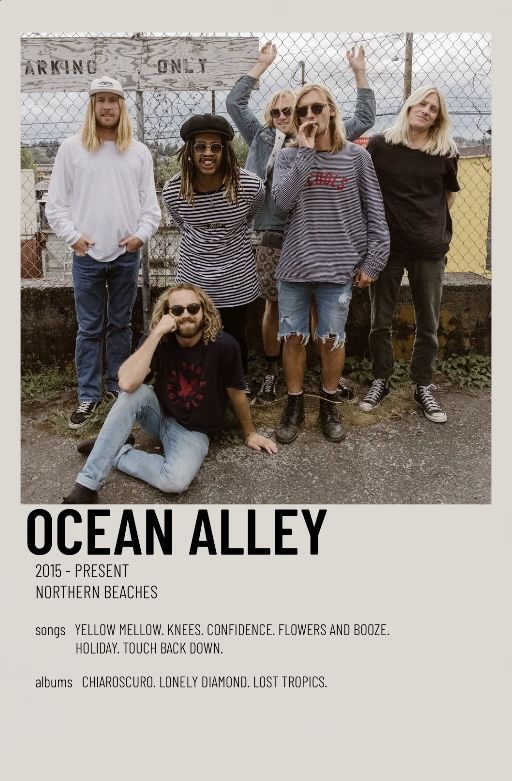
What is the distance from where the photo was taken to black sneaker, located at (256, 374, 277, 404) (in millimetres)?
3695

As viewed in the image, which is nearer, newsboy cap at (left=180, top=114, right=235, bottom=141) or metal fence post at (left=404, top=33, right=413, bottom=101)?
newsboy cap at (left=180, top=114, right=235, bottom=141)

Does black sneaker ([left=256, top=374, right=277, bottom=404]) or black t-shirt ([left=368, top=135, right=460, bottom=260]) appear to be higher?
black t-shirt ([left=368, top=135, right=460, bottom=260])

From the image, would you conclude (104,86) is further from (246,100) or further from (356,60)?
(356,60)

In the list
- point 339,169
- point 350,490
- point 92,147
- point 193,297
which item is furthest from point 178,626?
point 92,147

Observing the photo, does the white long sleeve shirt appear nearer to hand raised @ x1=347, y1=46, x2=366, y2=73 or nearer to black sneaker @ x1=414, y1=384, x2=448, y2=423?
hand raised @ x1=347, y1=46, x2=366, y2=73

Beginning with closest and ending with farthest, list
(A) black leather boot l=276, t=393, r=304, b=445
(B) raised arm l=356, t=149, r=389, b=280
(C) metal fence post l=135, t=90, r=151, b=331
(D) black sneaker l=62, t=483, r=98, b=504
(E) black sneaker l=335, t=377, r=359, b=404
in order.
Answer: (D) black sneaker l=62, t=483, r=98, b=504, (B) raised arm l=356, t=149, r=389, b=280, (A) black leather boot l=276, t=393, r=304, b=445, (C) metal fence post l=135, t=90, r=151, b=331, (E) black sneaker l=335, t=377, r=359, b=404

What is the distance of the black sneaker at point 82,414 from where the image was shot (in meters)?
3.46

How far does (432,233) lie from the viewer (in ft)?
10.7

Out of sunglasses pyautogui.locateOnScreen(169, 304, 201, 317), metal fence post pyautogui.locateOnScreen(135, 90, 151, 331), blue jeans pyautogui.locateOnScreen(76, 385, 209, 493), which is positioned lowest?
blue jeans pyautogui.locateOnScreen(76, 385, 209, 493)

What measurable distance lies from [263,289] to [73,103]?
4.61 ft

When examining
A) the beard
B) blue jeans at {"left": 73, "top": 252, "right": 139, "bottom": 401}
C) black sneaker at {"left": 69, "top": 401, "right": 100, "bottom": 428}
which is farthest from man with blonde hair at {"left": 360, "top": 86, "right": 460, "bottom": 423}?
black sneaker at {"left": 69, "top": 401, "right": 100, "bottom": 428}

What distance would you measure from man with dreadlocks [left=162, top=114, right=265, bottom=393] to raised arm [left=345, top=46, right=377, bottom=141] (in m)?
0.63

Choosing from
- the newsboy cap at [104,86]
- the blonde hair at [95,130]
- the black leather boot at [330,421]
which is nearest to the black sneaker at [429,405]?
the black leather boot at [330,421]

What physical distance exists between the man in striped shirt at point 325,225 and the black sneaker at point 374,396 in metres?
0.51
